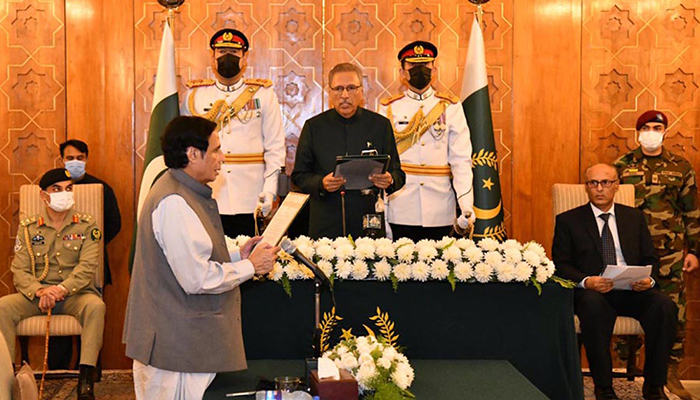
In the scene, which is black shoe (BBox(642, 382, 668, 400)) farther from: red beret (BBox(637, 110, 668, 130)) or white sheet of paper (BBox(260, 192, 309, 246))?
white sheet of paper (BBox(260, 192, 309, 246))

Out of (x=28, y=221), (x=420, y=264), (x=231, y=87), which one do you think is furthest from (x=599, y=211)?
(x=28, y=221)

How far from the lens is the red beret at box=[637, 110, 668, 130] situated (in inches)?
225

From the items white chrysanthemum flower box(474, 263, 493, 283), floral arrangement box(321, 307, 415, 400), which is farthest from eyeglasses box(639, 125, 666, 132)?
floral arrangement box(321, 307, 415, 400)

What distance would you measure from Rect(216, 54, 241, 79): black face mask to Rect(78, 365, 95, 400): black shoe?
209 cm

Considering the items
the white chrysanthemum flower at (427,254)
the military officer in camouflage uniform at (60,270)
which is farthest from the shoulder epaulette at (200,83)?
the white chrysanthemum flower at (427,254)

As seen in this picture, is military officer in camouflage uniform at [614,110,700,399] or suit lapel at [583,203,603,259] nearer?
suit lapel at [583,203,603,259]

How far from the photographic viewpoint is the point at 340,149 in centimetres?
477

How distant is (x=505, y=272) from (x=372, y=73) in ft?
9.51

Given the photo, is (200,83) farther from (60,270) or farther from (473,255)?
(473,255)

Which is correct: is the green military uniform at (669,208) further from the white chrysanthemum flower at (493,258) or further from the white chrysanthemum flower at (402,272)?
the white chrysanthemum flower at (402,272)

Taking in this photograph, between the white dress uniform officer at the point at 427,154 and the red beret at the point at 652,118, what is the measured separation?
1.51 metres

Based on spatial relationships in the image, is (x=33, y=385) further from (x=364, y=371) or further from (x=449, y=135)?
(x=449, y=135)

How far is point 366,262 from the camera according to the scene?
12.1 feet

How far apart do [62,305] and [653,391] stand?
3851 millimetres
